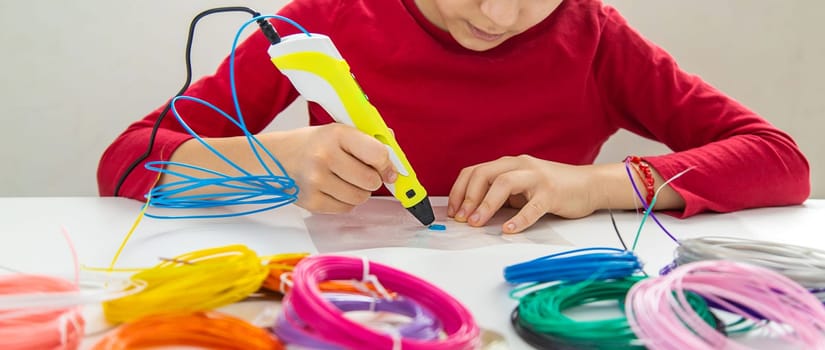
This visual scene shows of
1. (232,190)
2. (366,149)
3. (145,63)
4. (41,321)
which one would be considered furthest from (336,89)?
(145,63)

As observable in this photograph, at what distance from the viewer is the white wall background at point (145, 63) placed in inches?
45.8

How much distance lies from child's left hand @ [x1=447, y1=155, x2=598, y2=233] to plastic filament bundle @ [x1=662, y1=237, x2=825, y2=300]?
179mm

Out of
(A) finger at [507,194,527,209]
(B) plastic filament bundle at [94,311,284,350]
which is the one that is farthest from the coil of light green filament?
(A) finger at [507,194,527,209]

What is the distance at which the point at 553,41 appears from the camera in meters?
0.89

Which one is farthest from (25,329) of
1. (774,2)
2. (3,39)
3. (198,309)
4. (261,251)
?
(774,2)

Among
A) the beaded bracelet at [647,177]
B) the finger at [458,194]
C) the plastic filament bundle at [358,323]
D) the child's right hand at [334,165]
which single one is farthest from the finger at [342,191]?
the beaded bracelet at [647,177]

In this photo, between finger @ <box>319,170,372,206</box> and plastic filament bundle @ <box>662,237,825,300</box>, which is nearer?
plastic filament bundle @ <box>662,237,825,300</box>

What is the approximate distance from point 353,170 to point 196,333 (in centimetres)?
28

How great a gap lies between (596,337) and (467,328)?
69mm

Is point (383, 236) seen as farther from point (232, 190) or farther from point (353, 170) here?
point (232, 190)

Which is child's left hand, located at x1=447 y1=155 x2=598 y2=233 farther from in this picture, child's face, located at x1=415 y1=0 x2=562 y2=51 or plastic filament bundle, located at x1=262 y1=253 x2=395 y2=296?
plastic filament bundle, located at x1=262 y1=253 x2=395 y2=296

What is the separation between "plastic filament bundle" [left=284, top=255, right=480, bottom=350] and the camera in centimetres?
33

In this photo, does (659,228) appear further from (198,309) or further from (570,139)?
(198,309)

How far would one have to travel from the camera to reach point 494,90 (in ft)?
2.94
